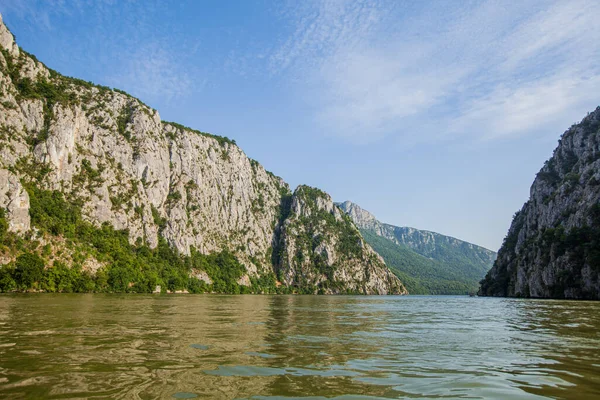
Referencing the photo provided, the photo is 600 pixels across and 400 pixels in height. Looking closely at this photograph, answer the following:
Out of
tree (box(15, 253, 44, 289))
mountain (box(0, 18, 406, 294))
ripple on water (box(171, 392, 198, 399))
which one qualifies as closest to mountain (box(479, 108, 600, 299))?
ripple on water (box(171, 392, 198, 399))

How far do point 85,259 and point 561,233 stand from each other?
12223cm

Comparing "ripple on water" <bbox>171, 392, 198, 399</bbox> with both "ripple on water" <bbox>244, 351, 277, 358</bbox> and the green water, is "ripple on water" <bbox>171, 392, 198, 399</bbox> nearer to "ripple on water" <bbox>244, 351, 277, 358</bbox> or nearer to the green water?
the green water

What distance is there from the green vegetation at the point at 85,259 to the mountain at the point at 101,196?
1.05 ft

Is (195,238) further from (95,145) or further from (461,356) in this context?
(461,356)

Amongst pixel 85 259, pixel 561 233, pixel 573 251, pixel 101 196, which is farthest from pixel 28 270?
pixel 561 233

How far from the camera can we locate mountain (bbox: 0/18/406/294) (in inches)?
3477

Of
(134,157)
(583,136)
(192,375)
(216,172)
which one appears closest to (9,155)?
(134,157)

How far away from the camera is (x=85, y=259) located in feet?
327

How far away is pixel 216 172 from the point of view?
19962 cm

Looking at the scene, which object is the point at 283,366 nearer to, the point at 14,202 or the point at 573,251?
the point at 14,202

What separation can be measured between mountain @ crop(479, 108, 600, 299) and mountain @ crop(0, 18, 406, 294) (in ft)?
342

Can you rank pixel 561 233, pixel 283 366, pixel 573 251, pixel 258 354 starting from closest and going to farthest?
1. pixel 283 366
2. pixel 258 354
3. pixel 573 251
4. pixel 561 233

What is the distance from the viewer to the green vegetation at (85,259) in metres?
78.9

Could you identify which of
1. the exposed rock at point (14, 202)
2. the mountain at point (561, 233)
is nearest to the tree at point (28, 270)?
the exposed rock at point (14, 202)
